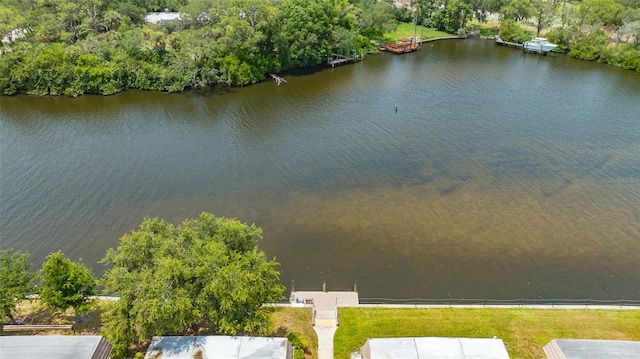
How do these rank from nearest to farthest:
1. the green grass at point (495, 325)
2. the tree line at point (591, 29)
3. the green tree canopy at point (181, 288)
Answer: the green tree canopy at point (181, 288) < the green grass at point (495, 325) < the tree line at point (591, 29)

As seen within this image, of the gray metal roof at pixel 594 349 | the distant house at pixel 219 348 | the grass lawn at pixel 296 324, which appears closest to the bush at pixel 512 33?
the gray metal roof at pixel 594 349

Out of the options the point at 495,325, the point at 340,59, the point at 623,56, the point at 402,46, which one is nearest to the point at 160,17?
the point at 340,59

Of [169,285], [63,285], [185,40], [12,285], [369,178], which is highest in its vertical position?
[185,40]

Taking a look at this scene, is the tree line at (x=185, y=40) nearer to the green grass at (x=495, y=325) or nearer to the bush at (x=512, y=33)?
the bush at (x=512, y=33)

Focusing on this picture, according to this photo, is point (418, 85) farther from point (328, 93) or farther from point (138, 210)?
point (138, 210)

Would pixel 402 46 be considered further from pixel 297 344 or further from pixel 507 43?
pixel 297 344

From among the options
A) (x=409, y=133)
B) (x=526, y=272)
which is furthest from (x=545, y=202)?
(x=409, y=133)
